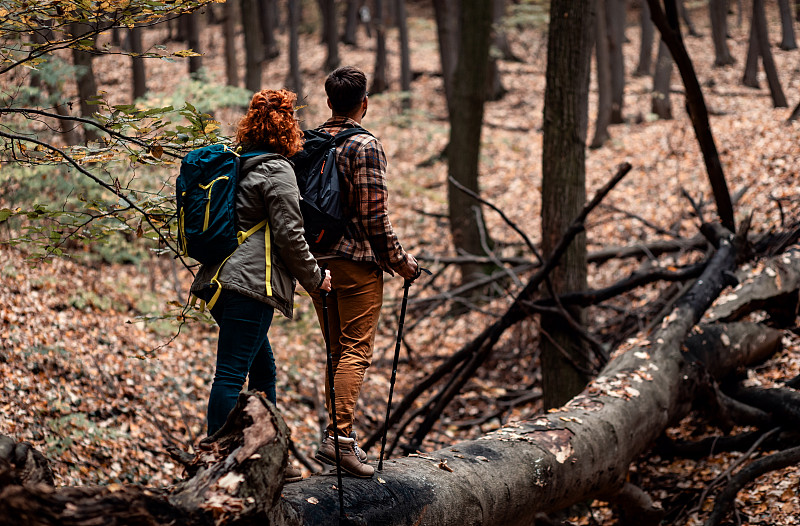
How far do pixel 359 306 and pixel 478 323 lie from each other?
680cm

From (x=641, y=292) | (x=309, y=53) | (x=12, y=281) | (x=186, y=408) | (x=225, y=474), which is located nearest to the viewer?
(x=225, y=474)

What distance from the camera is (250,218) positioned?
116 inches

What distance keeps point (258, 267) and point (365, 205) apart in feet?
2.02

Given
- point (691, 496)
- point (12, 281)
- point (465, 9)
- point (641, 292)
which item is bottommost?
point (691, 496)

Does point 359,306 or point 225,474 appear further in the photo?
point 359,306

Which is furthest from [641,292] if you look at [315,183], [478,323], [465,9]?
[315,183]

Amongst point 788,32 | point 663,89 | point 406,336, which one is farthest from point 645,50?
point 406,336

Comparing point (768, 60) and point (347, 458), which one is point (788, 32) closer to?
point (768, 60)

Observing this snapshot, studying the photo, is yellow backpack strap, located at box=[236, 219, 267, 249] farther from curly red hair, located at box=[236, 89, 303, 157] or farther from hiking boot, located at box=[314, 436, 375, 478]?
hiking boot, located at box=[314, 436, 375, 478]

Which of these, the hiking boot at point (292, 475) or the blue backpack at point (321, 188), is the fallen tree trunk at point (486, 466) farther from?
the blue backpack at point (321, 188)

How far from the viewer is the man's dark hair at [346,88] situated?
3221 mm

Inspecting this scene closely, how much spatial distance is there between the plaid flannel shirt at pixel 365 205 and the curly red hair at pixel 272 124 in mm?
257

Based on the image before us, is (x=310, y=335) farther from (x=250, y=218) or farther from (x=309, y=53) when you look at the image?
(x=309, y=53)

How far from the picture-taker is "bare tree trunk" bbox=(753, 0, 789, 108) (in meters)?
16.0
